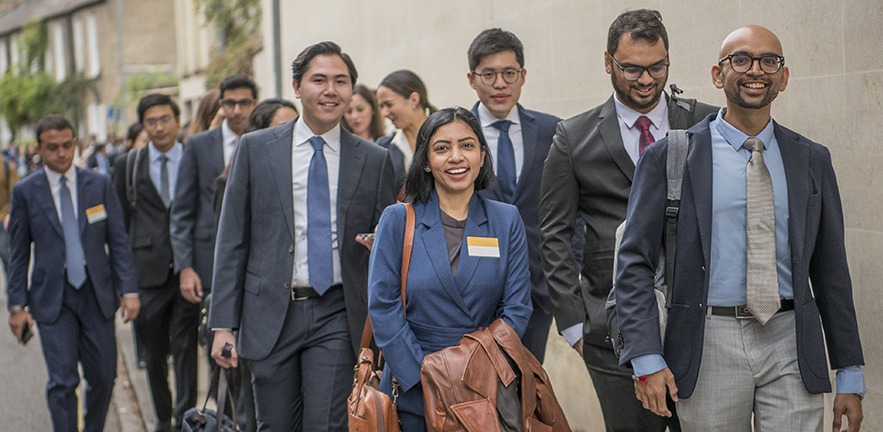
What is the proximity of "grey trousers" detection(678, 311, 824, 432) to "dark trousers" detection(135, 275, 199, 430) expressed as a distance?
496cm

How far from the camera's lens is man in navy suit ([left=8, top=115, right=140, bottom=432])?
739 cm

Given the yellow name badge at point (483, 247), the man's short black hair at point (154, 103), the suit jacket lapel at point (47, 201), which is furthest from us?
the man's short black hair at point (154, 103)

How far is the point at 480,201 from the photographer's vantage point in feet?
15.9

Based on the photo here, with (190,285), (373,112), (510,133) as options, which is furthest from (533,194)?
(373,112)

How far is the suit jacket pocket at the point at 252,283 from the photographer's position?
5512 millimetres

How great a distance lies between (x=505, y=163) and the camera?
607cm

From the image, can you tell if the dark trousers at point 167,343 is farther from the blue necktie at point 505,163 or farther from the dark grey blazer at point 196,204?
the blue necktie at point 505,163

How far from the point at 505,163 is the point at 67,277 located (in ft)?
9.64

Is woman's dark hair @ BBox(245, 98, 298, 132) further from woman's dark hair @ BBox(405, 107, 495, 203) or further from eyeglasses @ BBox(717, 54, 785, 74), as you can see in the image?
eyeglasses @ BBox(717, 54, 785, 74)

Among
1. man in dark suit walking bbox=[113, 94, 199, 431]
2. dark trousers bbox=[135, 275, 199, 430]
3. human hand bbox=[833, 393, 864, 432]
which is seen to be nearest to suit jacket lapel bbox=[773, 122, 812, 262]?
human hand bbox=[833, 393, 864, 432]

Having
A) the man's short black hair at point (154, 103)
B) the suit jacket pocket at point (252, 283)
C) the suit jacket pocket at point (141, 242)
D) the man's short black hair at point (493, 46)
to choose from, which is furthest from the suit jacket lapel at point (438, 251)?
the man's short black hair at point (154, 103)

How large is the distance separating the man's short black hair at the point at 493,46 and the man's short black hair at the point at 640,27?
120 cm

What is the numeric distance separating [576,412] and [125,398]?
4005mm

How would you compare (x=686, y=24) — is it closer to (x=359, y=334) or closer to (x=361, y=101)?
A: (x=359, y=334)
